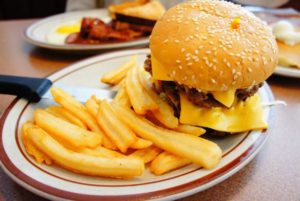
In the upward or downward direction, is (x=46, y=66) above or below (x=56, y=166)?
below

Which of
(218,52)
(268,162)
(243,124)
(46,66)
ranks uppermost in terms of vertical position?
(218,52)

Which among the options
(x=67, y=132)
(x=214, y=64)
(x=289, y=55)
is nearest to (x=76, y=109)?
(x=67, y=132)

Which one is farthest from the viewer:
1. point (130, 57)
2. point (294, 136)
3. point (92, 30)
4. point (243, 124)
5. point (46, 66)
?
point (92, 30)

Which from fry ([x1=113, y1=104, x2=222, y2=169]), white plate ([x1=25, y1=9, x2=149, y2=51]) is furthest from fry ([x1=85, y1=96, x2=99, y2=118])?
white plate ([x1=25, y1=9, x2=149, y2=51])

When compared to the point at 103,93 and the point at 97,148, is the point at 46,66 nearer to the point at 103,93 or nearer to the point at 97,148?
the point at 103,93

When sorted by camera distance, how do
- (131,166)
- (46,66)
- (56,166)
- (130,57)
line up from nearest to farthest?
(131,166)
(56,166)
(130,57)
(46,66)

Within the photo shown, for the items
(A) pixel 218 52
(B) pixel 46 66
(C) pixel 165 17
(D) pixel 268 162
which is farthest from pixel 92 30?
(D) pixel 268 162
